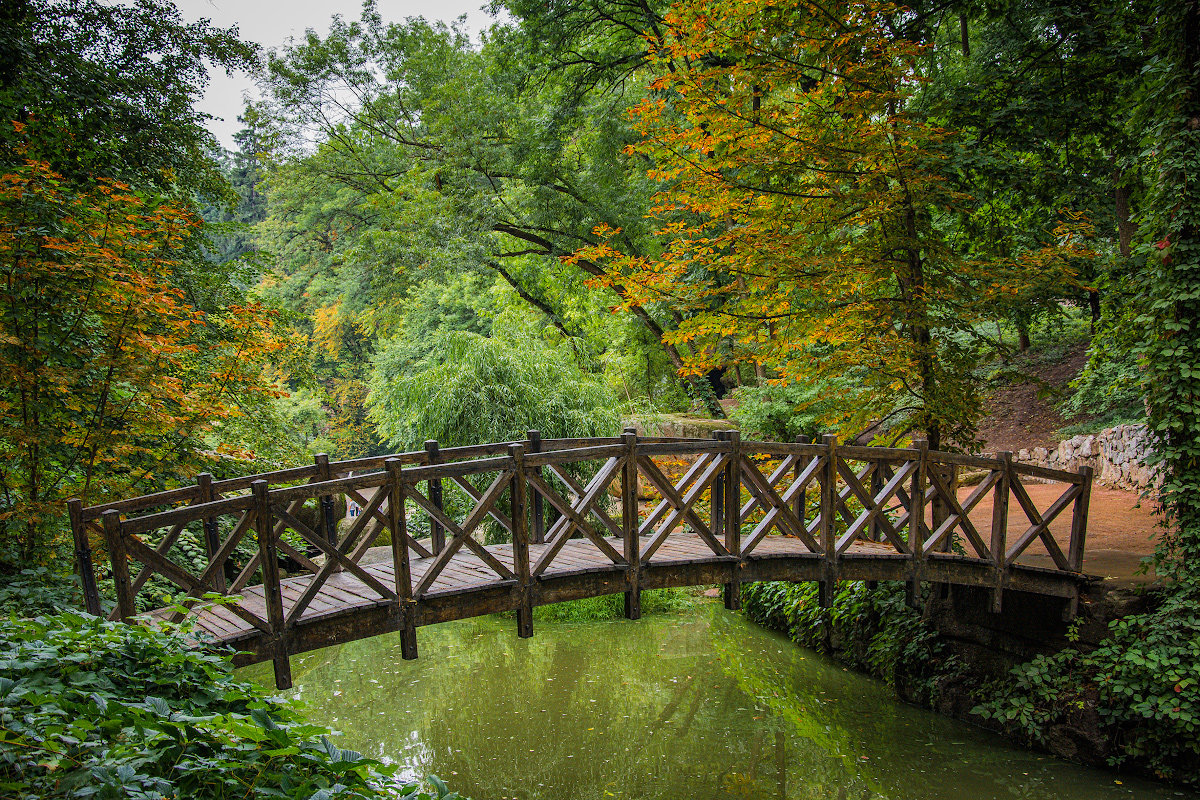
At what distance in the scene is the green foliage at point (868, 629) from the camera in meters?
8.09

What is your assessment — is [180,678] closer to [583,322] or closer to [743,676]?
[743,676]

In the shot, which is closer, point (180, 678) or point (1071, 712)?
point (180, 678)

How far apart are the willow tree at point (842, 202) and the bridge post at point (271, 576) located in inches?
176

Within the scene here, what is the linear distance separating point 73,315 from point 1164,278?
31.6ft

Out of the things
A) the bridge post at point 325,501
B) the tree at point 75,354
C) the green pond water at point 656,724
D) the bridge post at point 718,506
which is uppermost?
the tree at point 75,354

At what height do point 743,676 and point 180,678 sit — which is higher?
point 180,678

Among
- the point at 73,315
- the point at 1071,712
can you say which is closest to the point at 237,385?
the point at 73,315

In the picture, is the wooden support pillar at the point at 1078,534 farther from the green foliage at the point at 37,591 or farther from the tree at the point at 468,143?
the green foliage at the point at 37,591

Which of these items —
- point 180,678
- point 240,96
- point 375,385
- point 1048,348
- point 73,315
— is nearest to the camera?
point 180,678

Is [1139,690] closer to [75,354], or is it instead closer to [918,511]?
[918,511]

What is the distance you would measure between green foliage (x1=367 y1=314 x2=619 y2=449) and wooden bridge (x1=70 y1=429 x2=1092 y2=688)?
3.55 m

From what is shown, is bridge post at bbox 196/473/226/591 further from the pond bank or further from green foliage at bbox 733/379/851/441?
green foliage at bbox 733/379/851/441

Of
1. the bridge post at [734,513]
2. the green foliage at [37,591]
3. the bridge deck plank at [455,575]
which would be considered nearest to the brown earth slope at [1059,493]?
the bridge deck plank at [455,575]

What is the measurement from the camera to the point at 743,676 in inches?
351
